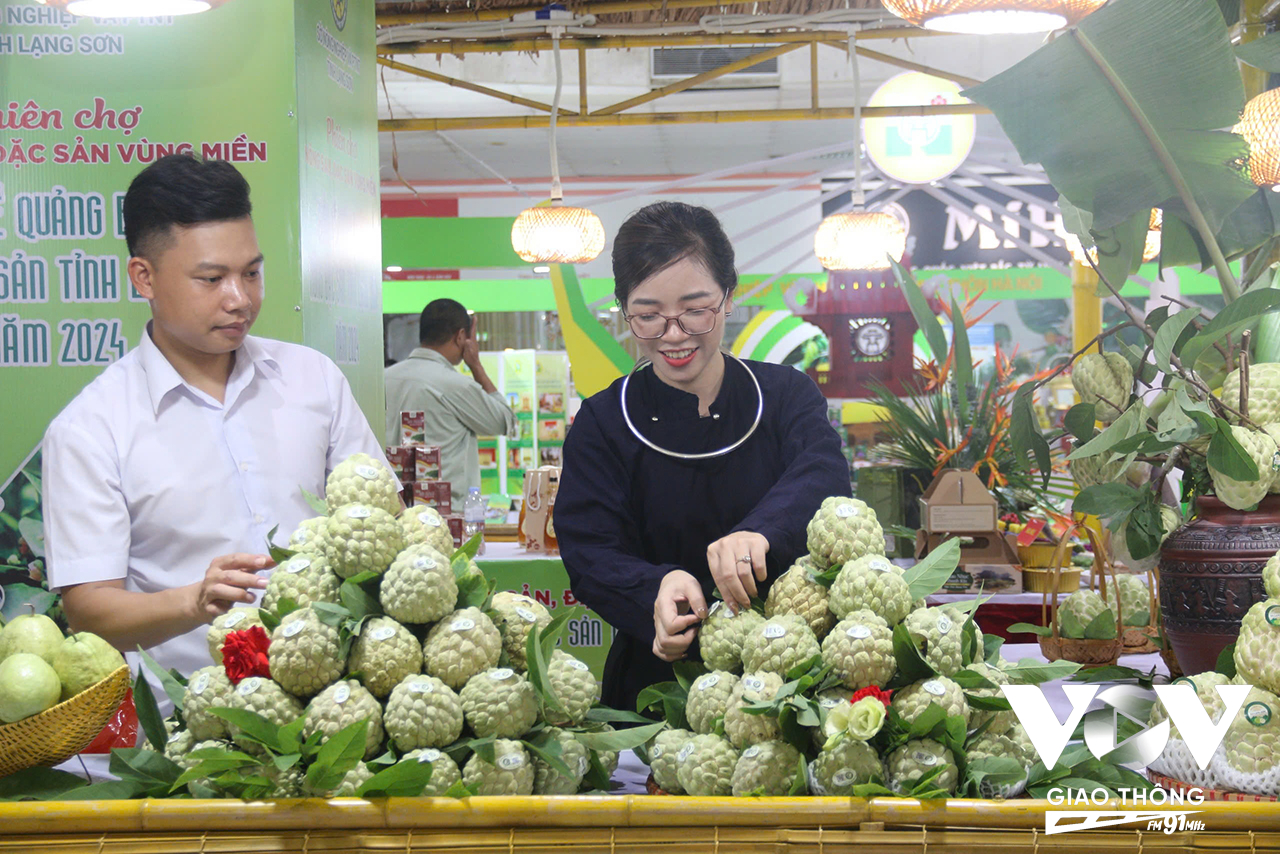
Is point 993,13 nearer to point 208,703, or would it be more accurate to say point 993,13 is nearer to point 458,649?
point 458,649

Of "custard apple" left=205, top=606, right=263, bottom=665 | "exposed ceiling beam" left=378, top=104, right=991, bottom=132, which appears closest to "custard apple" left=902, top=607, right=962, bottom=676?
"custard apple" left=205, top=606, right=263, bottom=665

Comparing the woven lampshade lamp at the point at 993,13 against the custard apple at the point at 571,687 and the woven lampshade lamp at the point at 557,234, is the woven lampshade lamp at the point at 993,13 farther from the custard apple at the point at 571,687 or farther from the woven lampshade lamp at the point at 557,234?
the woven lampshade lamp at the point at 557,234

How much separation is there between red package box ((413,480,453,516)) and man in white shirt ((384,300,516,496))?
169cm

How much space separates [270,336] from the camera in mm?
Answer: 2334

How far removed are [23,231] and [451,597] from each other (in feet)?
5.38

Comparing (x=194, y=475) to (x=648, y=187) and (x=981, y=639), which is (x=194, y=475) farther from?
(x=648, y=187)

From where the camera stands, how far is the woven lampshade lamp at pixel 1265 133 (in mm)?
2844

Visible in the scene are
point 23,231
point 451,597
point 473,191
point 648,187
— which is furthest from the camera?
point 473,191

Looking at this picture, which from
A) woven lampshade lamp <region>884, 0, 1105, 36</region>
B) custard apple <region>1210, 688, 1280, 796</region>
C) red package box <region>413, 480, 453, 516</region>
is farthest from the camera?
red package box <region>413, 480, 453, 516</region>

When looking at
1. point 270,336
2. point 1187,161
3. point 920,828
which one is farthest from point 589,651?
point 920,828

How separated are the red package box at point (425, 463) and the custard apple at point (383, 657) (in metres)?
2.50

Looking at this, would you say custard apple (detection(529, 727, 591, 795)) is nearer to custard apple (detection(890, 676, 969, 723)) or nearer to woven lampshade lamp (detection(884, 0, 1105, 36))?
custard apple (detection(890, 676, 969, 723))

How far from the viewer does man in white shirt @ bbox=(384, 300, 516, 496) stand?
17.5 feet

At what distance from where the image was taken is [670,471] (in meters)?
1.85
